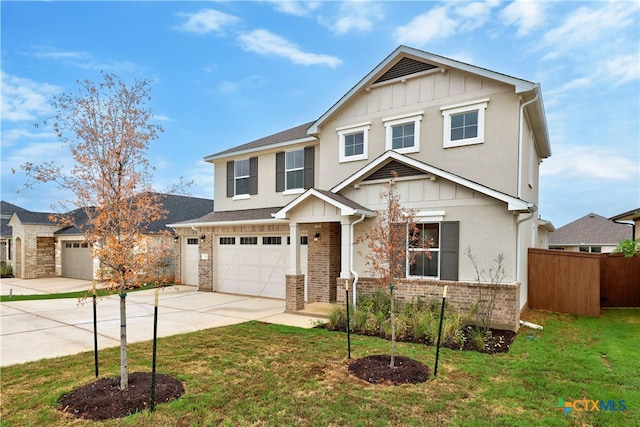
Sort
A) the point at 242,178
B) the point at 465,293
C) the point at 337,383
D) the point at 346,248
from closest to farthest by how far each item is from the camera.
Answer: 1. the point at 337,383
2. the point at 465,293
3. the point at 346,248
4. the point at 242,178

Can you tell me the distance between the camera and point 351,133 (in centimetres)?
1191

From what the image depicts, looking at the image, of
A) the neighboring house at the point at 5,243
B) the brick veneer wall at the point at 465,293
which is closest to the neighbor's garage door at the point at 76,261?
the neighboring house at the point at 5,243

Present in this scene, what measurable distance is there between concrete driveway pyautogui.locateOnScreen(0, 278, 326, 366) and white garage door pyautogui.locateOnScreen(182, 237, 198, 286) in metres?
2.31

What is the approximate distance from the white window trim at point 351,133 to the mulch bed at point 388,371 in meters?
6.91

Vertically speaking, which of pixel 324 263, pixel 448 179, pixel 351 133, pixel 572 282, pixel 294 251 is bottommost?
pixel 572 282

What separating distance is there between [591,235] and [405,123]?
27.6m

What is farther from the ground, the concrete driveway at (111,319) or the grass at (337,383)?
the grass at (337,383)

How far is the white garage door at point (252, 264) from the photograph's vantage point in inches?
520

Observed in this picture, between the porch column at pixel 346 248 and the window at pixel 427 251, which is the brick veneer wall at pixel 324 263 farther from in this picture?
the window at pixel 427 251

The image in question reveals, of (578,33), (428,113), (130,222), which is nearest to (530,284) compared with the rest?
(428,113)

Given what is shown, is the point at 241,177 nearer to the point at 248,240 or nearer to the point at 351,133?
the point at 248,240

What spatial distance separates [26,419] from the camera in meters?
4.14

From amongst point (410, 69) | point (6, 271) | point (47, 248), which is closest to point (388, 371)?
point (410, 69)

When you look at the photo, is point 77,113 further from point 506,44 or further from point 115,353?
point 506,44
